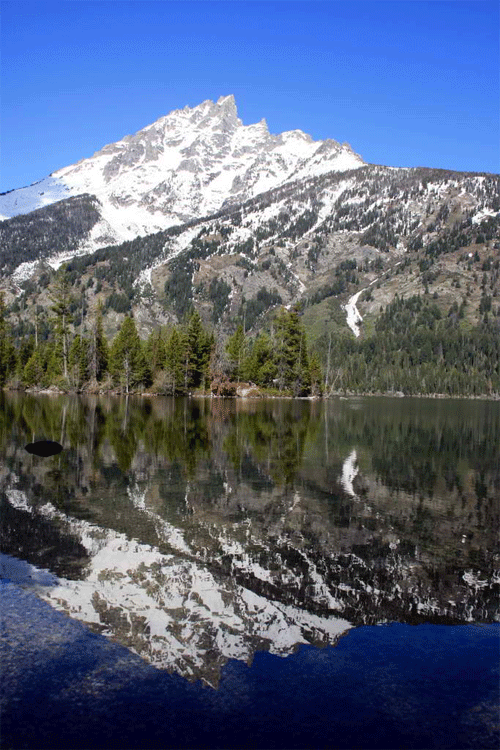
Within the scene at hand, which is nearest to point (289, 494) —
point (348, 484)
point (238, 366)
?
point (348, 484)

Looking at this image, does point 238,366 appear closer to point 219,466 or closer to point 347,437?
point 347,437

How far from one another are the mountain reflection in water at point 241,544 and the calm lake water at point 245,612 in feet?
0.19

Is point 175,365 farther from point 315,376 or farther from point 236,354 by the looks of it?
point 315,376

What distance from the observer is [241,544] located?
14391 mm

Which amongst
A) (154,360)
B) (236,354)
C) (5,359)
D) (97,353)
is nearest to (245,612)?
(97,353)

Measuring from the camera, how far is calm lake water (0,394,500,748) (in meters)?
7.34

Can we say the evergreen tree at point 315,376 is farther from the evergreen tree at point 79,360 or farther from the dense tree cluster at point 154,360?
the evergreen tree at point 79,360

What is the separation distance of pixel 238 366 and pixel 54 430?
8135 cm

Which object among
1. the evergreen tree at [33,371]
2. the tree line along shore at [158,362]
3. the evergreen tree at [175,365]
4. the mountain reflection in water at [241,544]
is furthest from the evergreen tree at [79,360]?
the mountain reflection in water at [241,544]

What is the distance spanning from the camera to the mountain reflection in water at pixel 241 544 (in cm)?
1005

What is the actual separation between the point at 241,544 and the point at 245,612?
158 inches

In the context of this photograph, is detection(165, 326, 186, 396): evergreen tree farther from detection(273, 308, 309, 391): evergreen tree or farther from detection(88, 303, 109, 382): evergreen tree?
detection(273, 308, 309, 391): evergreen tree

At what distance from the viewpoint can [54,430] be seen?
38.5m

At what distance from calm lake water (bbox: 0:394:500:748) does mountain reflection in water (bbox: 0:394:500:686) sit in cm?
6
